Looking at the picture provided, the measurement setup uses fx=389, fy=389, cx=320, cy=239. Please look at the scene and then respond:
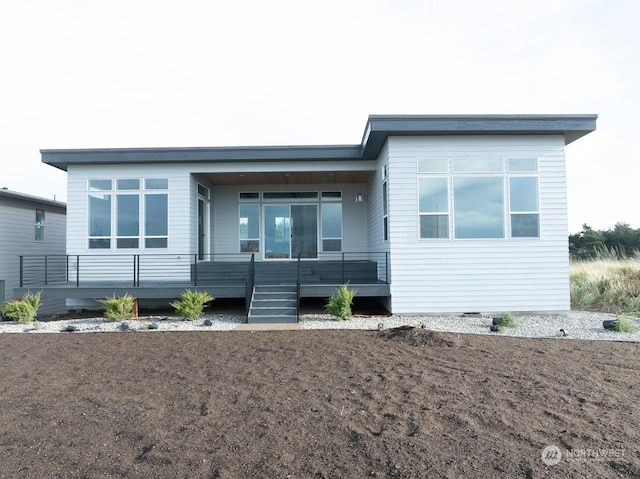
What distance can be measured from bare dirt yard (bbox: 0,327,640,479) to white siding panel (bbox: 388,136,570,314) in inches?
107

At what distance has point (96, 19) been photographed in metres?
10.4

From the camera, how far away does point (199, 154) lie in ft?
34.7

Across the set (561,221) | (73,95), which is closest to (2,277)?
(73,95)

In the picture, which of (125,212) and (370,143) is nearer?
(370,143)

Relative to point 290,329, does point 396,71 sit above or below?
above

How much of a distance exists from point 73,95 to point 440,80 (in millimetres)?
13380

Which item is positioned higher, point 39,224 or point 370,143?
point 370,143

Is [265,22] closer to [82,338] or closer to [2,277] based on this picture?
[82,338]

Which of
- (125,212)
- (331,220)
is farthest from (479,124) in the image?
(125,212)

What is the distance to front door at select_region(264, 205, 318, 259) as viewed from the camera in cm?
1309

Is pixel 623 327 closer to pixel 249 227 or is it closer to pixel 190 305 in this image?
pixel 190 305

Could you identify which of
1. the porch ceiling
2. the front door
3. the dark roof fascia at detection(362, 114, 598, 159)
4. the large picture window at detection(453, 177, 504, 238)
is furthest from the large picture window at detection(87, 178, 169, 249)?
the large picture window at detection(453, 177, 504, 238)

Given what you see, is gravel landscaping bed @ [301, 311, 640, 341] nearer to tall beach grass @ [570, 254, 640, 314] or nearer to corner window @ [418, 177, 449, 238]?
tall beach grass @ [570, 254, 640, 314]

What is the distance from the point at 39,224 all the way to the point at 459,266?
14.6m
